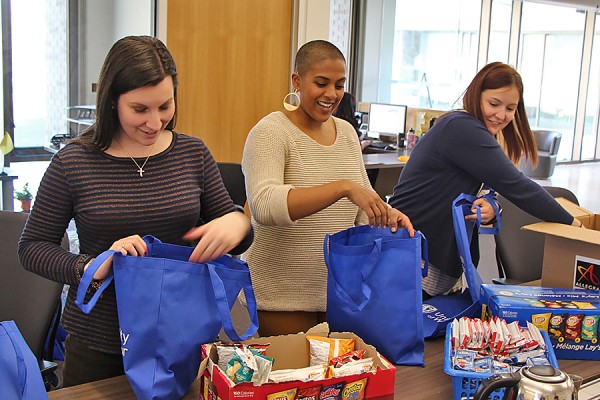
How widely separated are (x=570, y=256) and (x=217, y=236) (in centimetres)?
109

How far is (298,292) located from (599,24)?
479 inches

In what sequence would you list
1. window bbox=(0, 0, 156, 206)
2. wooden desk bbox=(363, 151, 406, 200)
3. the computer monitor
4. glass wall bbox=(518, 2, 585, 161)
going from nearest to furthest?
window bbox=(0, 0, 156, 206) → wooden desk bbox=(363, 151, 406, 200) → the computer monitor → glass wall bbox=(518, 2, 585, 161)

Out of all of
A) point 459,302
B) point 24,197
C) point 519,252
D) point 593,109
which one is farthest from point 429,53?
point 459,302

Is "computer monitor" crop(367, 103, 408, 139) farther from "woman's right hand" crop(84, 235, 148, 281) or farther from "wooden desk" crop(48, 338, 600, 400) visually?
"woman's right hand" crop(84, 235, 148, 281)

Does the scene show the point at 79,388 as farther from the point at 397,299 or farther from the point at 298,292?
the point at 397,299

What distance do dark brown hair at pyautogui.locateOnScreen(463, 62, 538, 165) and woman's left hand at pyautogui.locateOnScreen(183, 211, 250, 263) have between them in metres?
1.05

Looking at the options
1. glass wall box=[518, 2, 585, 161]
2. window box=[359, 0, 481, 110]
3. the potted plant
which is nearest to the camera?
the potted plant

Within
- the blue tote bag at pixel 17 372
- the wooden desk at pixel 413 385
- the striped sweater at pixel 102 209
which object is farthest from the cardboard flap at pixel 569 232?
the blue tote bag at pixel 17 372

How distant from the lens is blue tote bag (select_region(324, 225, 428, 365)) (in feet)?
5.11

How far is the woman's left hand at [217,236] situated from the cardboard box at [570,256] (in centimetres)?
93

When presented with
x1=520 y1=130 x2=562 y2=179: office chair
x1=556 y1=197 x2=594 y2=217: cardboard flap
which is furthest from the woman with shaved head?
x1=520 y1=130 x2=562 y2=179: office chair

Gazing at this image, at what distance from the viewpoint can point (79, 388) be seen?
1.44 m

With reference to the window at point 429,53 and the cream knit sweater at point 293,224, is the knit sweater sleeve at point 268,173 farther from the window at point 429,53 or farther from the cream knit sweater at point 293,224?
the window at point 429,53

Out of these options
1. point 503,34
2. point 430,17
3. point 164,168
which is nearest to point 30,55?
point 164,168
